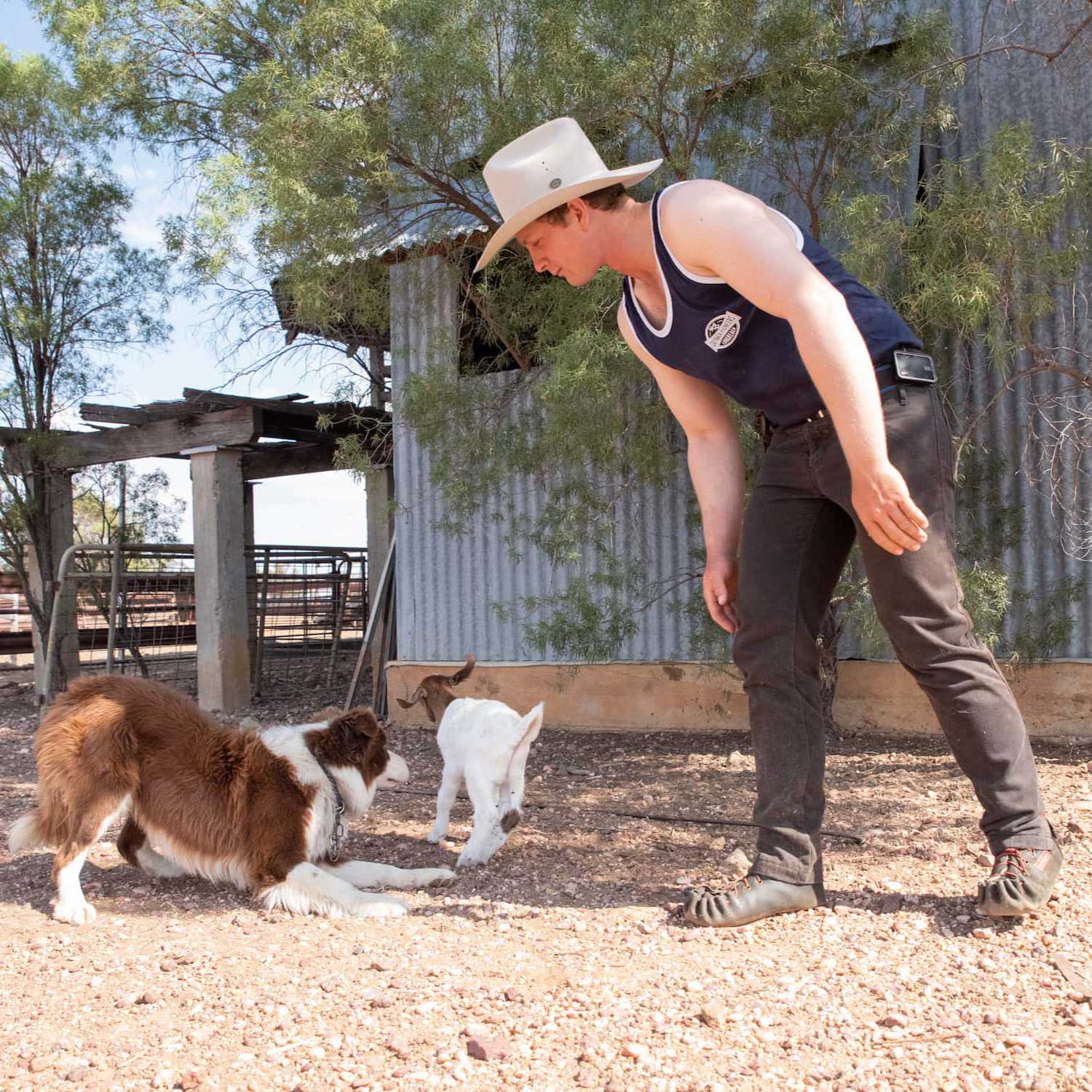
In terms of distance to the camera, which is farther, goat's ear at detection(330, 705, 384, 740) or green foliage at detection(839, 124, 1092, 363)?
green foliage at detection(839, 124, 1092, 363)

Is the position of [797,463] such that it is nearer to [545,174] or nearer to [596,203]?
[596,203]

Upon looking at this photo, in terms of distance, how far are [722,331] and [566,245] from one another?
525 mm

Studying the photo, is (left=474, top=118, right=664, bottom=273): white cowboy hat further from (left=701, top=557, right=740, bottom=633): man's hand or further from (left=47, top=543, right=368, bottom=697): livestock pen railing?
(left=47, top=543, right=368, bottom=697): livestock pen railing

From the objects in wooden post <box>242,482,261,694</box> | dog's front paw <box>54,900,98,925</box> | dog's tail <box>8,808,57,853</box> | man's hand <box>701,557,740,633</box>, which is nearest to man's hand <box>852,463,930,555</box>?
man's hand <box>701,557,740,633</box>

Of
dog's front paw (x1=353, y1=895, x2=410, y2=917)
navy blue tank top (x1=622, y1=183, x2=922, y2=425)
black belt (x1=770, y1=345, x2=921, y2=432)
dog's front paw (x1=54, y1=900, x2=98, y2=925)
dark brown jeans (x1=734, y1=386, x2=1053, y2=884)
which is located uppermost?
navy blue tank top (x1=622, y1=183, x2=922, y2=425)

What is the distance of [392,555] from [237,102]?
4.55 m

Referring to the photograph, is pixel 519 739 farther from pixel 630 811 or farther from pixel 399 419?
pixel 399 419

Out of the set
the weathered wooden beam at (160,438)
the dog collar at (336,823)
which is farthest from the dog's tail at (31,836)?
the weathered wooden beam at (160,438)

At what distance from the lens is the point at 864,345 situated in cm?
254

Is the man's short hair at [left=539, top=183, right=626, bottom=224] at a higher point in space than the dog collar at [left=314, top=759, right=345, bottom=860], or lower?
higher

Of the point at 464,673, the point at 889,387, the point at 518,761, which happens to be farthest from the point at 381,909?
the point at 464,673

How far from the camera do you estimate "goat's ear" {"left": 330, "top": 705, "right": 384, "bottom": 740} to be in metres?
4.19

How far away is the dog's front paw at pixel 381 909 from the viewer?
3.50 meters

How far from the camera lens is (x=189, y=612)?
1241 centimetres
